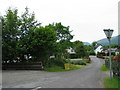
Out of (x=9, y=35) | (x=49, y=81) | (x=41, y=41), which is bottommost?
(x=49, y=81)

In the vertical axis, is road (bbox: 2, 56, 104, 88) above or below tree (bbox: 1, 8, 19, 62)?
below

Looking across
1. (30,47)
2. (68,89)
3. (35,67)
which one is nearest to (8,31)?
(30,47)

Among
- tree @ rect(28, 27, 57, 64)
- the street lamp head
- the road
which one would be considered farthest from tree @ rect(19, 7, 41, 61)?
the street lamp head

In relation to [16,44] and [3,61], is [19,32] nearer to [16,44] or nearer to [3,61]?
[16,44]

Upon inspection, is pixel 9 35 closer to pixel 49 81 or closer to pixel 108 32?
pixel 49 81

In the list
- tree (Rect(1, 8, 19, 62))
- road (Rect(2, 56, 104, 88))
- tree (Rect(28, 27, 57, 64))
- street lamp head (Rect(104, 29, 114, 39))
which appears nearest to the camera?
road (Rect(2, 56, 104, 88))

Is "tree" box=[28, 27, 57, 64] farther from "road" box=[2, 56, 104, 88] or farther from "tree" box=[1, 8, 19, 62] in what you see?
"road" box=[2, 56, 104, 88]

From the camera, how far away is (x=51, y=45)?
77.6 ft

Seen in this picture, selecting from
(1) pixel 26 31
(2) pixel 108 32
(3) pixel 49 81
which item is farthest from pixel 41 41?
(2) pixel 108 32

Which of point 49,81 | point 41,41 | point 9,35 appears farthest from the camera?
point 9,35

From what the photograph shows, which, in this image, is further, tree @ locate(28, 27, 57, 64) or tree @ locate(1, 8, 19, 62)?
tree @ locate(28, 27, 57, 64)

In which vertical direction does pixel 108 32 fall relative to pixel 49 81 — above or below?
above

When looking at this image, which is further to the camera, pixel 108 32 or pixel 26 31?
pixel 26 31

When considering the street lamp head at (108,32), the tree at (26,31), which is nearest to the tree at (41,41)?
the tree at (26,31)
